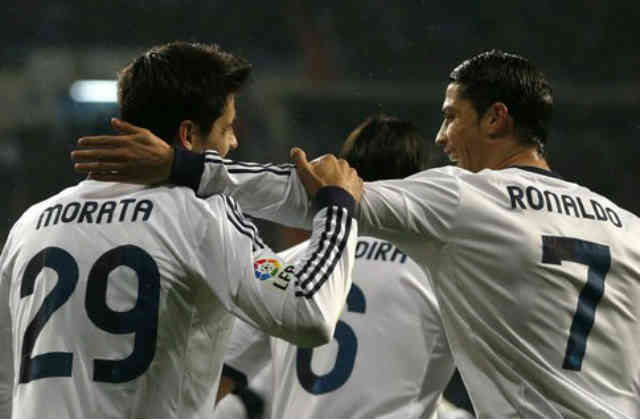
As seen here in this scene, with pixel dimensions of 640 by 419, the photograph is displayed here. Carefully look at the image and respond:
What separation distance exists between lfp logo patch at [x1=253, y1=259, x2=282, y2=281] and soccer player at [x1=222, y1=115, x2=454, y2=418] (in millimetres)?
772

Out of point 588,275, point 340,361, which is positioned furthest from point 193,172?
point 340,361

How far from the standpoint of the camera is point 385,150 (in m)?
2.51

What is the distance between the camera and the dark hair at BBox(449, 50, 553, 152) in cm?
195

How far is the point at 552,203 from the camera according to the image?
70.1 inches

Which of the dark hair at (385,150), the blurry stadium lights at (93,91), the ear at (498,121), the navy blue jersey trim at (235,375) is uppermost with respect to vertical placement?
the ear at (498,121)

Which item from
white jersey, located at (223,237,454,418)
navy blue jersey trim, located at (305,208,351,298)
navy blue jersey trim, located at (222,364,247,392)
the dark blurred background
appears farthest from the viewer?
the dark blurred background

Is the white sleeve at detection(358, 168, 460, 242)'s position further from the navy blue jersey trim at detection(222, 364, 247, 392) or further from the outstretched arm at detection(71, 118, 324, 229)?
the navy blue jersey trim at detection(222, 364, 247, 392)

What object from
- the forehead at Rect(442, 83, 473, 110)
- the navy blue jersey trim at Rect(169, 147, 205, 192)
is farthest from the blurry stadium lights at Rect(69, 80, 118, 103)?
the navy blue jersey trim at Rect(169, 147, 205, 192)

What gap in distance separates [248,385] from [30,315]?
92 centimetres

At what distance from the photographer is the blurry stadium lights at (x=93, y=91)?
5.38 m

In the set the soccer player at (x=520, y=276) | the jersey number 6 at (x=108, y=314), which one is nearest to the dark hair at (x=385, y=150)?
the soccer player at (x=520, y=276)

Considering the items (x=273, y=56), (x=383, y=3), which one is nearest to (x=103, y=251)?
(x=273, y=56)

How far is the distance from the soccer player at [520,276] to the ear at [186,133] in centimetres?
11

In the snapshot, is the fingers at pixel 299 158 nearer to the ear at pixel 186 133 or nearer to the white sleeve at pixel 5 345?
the ear at pixel 186 133
